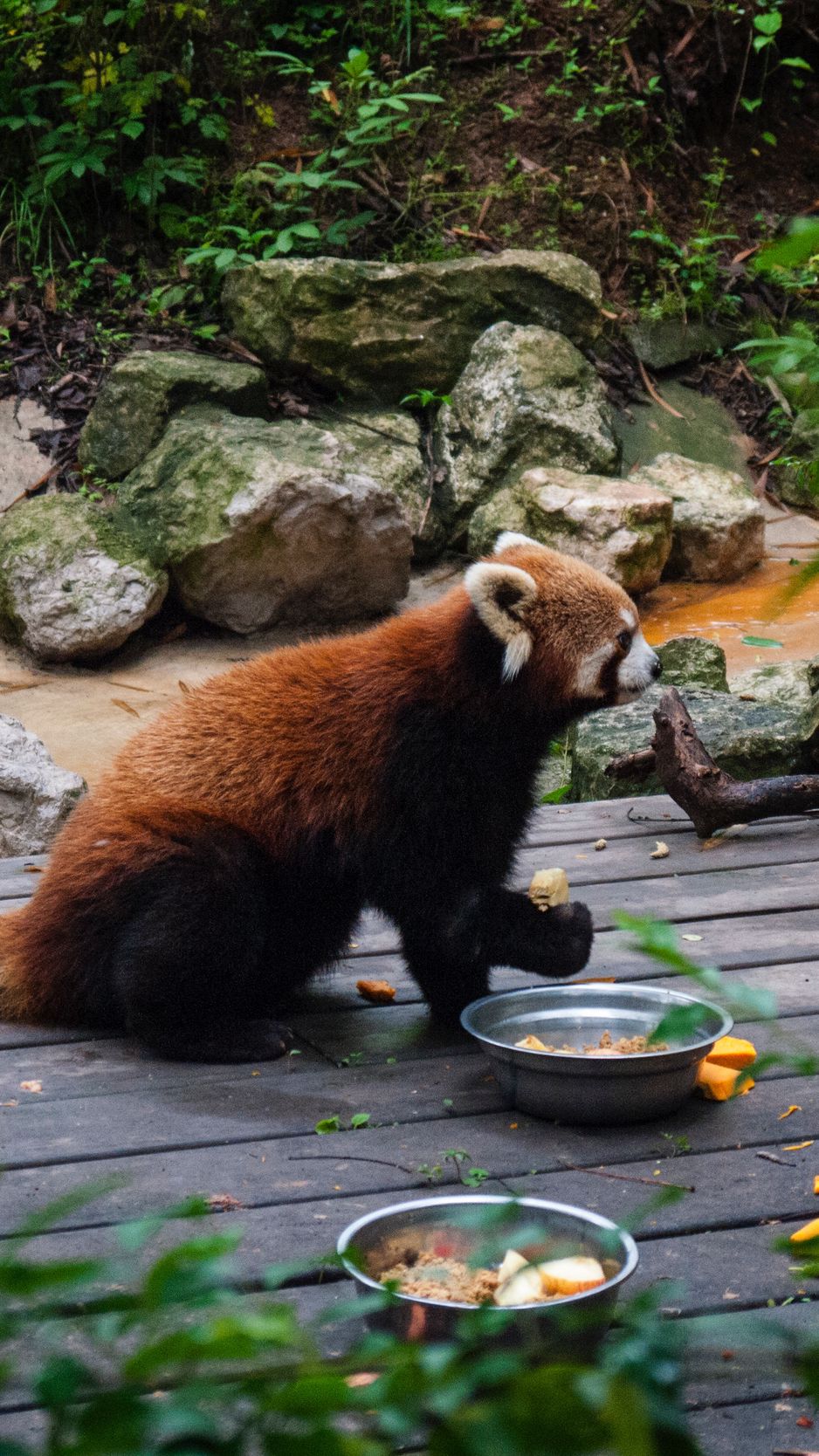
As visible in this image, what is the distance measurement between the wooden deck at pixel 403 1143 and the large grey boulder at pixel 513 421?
5.97 m

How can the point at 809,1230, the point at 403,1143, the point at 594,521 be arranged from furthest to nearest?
1. the point at 594,521
2. the point at 403,1143
3. the point at 809,1230

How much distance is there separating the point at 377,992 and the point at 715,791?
1.25 m

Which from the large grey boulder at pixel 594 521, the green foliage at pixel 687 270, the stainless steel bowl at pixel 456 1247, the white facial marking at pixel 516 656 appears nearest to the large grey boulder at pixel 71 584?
the large grey boulder at pixel 594 521

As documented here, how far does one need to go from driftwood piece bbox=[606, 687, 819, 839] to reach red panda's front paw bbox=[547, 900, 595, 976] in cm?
115

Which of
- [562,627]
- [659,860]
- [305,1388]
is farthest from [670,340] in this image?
[305,1388]

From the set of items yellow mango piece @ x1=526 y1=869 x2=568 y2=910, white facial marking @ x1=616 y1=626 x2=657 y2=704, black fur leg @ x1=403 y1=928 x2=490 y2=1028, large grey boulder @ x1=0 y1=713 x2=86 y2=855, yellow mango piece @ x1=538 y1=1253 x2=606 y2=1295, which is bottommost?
large grey boulder @ x1=0 y1=713 x2=86 y2=855

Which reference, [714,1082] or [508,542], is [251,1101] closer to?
[714,1082]

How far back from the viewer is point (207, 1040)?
2844 mm

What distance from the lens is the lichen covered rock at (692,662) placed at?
602 centimetres

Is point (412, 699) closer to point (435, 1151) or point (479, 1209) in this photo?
point (435, 1151)

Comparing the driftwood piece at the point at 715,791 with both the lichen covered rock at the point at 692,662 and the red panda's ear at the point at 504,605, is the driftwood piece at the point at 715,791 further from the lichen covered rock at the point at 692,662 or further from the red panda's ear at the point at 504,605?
the lichen covered rock at the point at 692,662

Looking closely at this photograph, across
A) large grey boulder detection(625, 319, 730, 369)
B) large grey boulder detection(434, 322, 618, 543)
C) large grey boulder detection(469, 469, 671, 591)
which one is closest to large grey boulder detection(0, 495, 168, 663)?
large grey boulder detection(469, 469, 671, 591)

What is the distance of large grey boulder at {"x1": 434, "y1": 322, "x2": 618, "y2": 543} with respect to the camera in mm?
9039

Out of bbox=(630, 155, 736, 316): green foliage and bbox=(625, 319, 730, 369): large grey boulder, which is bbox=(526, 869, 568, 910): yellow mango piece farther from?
bbox=(630, 155, 736, 316): green foliage
